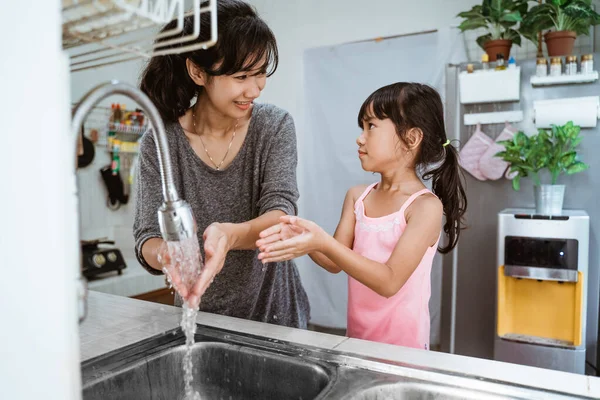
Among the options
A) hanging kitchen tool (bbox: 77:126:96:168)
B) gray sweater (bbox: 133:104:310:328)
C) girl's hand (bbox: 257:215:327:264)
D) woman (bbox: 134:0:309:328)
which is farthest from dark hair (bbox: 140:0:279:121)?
hanging kitchen tool (bbox: 77:126:96:168)

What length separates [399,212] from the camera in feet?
4.47

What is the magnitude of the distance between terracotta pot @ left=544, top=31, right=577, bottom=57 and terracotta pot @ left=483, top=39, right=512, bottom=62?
18 cm

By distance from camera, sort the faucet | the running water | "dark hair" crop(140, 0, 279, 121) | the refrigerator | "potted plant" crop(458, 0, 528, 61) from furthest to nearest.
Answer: "potted plant" crop(458, 0, 528, 61) < the refrigerator < "dark hair" crop(140, 0, 279, 121) < the running water < the faucet

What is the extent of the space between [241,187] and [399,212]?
44 centimetres

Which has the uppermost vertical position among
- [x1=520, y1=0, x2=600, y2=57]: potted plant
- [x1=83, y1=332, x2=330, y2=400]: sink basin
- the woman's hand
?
[x1=520, y1=0, x2=600, y2=57]: potted plant

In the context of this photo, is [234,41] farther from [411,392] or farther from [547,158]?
[547,158]

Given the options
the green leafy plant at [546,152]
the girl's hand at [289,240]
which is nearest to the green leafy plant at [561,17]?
the green leafy plant at [546,152]

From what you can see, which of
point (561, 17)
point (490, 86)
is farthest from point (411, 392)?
point (561, 17)

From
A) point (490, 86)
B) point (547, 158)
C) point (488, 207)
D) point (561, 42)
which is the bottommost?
point (488, 207)

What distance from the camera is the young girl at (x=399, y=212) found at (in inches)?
51.1

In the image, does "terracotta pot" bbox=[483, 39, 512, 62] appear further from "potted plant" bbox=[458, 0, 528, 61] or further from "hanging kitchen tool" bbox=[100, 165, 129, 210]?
"hanging kitchen tool" bbox=[100, 165, 129, 210]

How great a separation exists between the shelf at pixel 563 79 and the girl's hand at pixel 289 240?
1693mm

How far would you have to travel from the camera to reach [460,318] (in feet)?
8.11

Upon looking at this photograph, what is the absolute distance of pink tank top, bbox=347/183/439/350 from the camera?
1.33 metres
